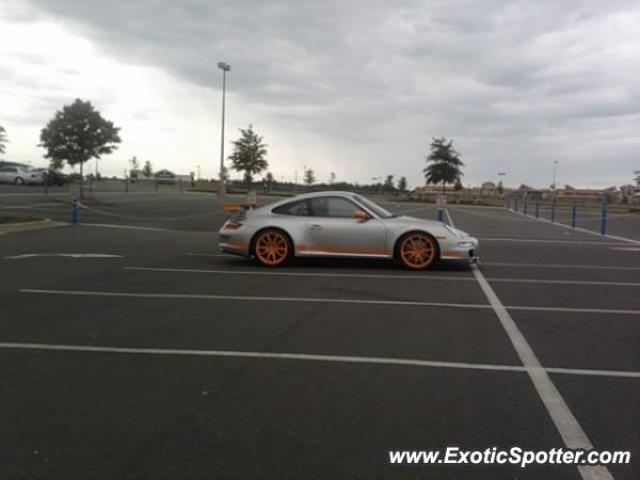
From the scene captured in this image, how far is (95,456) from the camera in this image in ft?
11.4

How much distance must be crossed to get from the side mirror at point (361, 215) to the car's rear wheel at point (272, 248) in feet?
4.12

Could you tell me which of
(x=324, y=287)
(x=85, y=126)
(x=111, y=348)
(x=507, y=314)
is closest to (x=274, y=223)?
(x=324, y=287)

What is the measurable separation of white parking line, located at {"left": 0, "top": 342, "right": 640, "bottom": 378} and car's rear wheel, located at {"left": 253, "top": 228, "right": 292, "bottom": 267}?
546cm

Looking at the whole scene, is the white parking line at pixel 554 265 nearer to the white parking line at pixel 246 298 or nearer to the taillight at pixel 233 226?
the white parking line at pixel 246 298

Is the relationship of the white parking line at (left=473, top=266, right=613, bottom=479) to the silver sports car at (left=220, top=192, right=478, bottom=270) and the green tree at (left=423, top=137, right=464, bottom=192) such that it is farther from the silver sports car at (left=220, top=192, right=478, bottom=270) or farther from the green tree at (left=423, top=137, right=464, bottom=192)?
the green tree at (left=423, top=137, right=464, bottom=192)

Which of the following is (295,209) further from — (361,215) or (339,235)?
(361,215)

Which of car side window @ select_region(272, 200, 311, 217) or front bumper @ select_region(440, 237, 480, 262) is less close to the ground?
car side window @ select_region(272, 200, 311, 217)

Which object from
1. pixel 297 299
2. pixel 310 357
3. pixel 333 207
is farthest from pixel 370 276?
pixel 310 357

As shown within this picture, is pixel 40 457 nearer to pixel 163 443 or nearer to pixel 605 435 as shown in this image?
pixel 163 443

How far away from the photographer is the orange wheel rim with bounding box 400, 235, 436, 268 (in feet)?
35.0

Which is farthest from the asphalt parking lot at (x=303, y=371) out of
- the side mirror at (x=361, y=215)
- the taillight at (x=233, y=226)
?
the taillight at (x=233, y=226)

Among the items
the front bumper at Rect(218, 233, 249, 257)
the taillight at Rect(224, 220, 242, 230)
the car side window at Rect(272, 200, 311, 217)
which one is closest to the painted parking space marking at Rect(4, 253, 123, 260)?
the front bumper at Rect(218, 233, 249, 257)

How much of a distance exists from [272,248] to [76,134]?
23.0 m

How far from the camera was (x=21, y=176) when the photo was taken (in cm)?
4762
